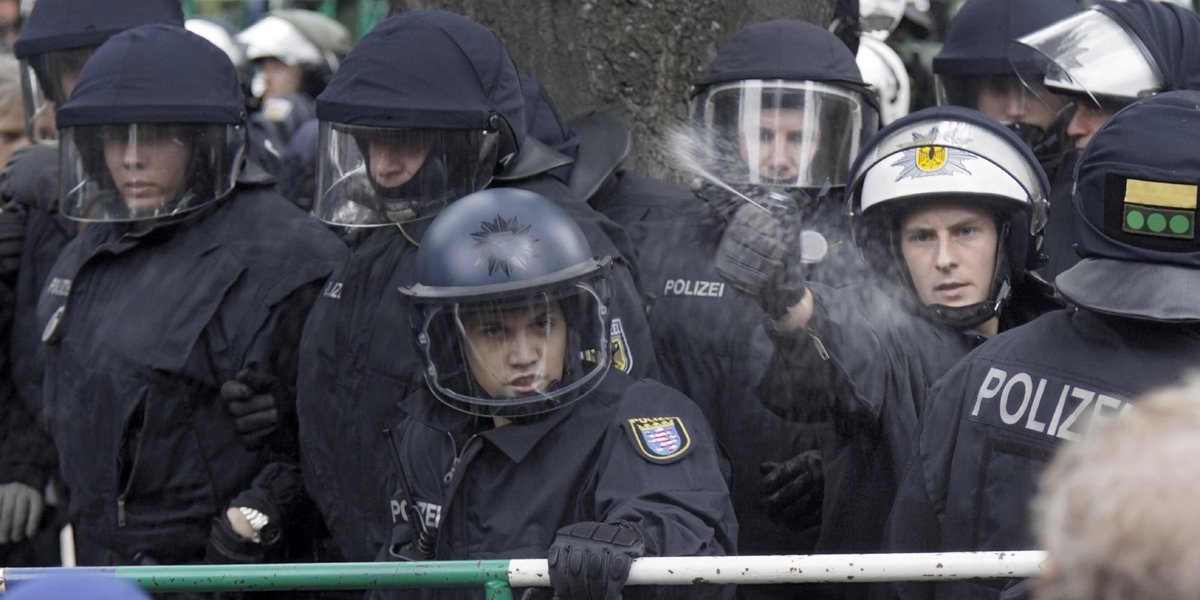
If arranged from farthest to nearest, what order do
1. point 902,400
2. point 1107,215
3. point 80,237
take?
point 80,237 < point 902,400 < point 1107,215

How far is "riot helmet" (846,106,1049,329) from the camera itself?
4.07 meters

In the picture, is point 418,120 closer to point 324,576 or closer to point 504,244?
Answer: point 504,244

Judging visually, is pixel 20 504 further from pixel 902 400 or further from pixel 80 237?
pixel 902 400

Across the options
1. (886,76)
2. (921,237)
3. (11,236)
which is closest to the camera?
(921,237)

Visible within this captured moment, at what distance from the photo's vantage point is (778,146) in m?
4.82

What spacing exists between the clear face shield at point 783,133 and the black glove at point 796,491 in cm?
81

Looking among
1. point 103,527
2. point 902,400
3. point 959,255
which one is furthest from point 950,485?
point 103,527

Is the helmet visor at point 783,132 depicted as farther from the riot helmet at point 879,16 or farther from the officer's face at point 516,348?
the riot helmet at point 879,16

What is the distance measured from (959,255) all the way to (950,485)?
0.86 m

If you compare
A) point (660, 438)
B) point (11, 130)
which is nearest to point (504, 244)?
point (660, 438)

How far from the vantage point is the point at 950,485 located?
11.1 feet

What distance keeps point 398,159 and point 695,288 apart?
0.88m

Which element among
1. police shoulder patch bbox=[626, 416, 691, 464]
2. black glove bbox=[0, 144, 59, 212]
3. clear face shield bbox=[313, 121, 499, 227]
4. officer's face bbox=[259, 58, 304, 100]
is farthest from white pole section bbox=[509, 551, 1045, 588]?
officer's face bbox=[259, 58, 304, 100]

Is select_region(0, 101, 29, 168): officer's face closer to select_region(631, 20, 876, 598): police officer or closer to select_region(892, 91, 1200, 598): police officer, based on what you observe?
select_region(631, 20, 876, 598): police officer
